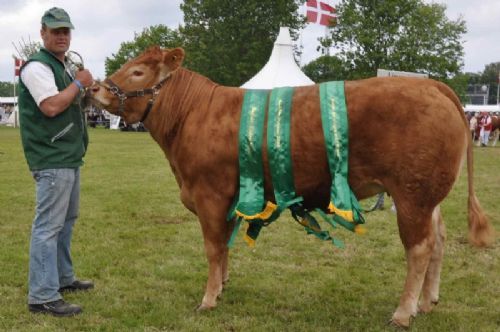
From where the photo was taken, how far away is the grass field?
4.26 meters

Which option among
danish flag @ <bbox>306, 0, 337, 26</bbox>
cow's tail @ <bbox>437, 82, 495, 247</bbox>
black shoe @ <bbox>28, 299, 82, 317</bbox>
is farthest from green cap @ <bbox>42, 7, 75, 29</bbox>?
danish flag @ <bbox>306, 0, 337, 26</bbox>

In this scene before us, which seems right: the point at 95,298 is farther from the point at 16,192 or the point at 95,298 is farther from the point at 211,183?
the point at 16,192

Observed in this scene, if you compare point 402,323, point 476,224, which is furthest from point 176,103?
point 476,224

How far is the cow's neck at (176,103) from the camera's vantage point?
454 centimetres

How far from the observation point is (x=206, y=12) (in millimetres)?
42688

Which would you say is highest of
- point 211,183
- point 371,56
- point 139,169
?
point 371,56

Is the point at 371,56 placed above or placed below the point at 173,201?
above

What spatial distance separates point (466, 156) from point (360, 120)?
0.98 m

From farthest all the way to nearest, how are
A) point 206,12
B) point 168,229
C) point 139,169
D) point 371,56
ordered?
1. point 206,12
2. point 371,56
3. point 139,169
4. point 168,229

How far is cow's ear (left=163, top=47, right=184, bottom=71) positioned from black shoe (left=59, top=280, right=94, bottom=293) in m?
2.13

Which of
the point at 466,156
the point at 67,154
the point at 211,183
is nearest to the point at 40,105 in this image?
the point at 67,154

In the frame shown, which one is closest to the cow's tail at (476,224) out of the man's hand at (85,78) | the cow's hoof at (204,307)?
the cow's hoof at (204,307)

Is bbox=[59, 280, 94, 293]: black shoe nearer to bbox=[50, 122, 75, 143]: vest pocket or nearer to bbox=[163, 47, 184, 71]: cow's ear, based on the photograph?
bbox=[50, 122, 75, 143]: vest pocket

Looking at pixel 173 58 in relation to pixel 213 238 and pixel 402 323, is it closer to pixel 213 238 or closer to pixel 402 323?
pixel 213 238
